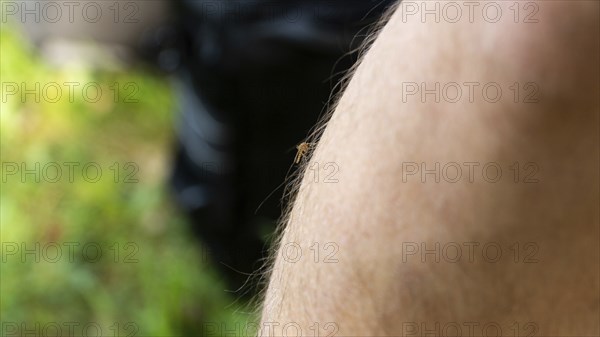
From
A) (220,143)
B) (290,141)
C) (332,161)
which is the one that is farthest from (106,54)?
(332,161)

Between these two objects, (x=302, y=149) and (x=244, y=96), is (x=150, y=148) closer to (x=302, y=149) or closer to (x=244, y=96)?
(x=244, y=96)

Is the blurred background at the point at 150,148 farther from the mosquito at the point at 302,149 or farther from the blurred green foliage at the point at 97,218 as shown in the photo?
the mosquito at the point at 302,149

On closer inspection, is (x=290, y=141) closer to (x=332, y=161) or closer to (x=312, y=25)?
(x=312, y=25)

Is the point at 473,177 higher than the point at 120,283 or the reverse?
higher

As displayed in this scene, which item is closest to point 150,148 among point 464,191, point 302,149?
point 302,149

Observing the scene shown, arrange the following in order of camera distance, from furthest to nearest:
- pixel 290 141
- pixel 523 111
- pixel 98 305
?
pixel 98 305, pixel 290 141, pixel 523 111

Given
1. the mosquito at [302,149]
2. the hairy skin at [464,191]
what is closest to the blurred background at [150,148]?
the mosquito at [302,149]

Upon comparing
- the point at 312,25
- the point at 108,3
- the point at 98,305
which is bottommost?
the point at 98,305
